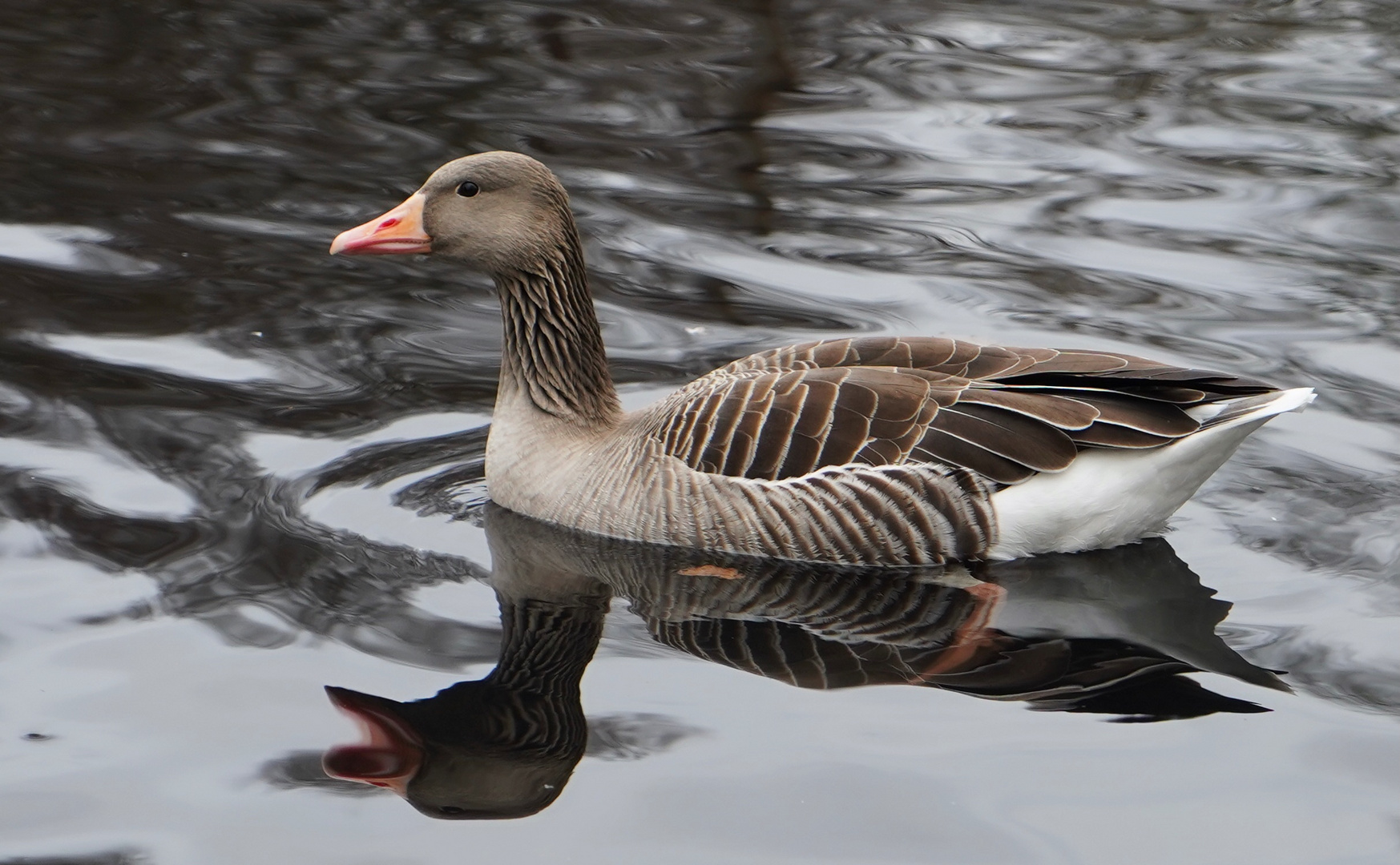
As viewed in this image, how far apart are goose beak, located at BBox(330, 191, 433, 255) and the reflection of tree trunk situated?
418 cm

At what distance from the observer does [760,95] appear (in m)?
14.7

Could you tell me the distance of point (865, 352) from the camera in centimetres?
790

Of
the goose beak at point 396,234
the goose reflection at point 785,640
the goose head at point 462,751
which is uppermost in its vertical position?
the goose beak at point 396,234

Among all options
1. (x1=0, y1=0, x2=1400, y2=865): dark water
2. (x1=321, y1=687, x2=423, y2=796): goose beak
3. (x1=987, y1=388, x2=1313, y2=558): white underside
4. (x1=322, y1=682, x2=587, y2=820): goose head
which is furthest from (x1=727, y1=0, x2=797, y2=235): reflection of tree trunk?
(x1=321, y1=687, x2=423, y2=796): goose beak

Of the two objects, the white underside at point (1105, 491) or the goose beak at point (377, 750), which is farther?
the white underside at point (1105, 491)

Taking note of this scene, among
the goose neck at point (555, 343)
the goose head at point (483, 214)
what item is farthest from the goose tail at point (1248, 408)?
the goose head at point (483, 214)

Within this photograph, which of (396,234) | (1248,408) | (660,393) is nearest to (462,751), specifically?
(396,234)

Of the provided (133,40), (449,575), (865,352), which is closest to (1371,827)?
(865,352)

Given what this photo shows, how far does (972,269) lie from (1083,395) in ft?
12.2

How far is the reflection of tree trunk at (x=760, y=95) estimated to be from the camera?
12.6 m

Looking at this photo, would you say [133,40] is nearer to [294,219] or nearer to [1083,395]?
[294,219]

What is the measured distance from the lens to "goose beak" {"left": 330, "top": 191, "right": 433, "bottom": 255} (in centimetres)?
793

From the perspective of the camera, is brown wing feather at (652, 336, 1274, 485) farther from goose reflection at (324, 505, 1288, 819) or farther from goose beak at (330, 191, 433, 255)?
goose beak at (330, 191, 433, 255)

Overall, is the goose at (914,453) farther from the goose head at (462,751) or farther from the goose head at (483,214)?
the goose head at (462,751)
